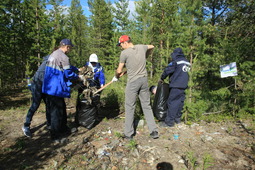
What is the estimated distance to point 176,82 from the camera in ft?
14.0

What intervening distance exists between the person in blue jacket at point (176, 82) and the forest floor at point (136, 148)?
0.34 m

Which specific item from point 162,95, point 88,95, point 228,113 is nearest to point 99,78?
point 88,95

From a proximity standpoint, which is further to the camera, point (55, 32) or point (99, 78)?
point (55, 32)

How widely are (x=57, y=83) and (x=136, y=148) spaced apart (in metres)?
2.06

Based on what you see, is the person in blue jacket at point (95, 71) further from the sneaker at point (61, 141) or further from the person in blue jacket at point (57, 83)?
the sneaker at point (61, 141)

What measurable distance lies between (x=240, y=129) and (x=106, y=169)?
3548mm

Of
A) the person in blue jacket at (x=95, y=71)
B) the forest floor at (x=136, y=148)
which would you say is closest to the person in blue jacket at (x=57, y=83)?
the forest floor at (x=136, y=148)

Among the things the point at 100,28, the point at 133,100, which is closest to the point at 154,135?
the point at 133,100

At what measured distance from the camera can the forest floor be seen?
2760 mm

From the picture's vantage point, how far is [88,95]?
410 cm

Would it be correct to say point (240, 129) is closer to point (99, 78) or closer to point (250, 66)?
point (250, 66)

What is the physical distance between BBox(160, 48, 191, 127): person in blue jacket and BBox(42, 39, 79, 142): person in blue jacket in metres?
2.40

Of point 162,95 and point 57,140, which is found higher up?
point 162,95

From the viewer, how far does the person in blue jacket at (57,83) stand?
337 cm
